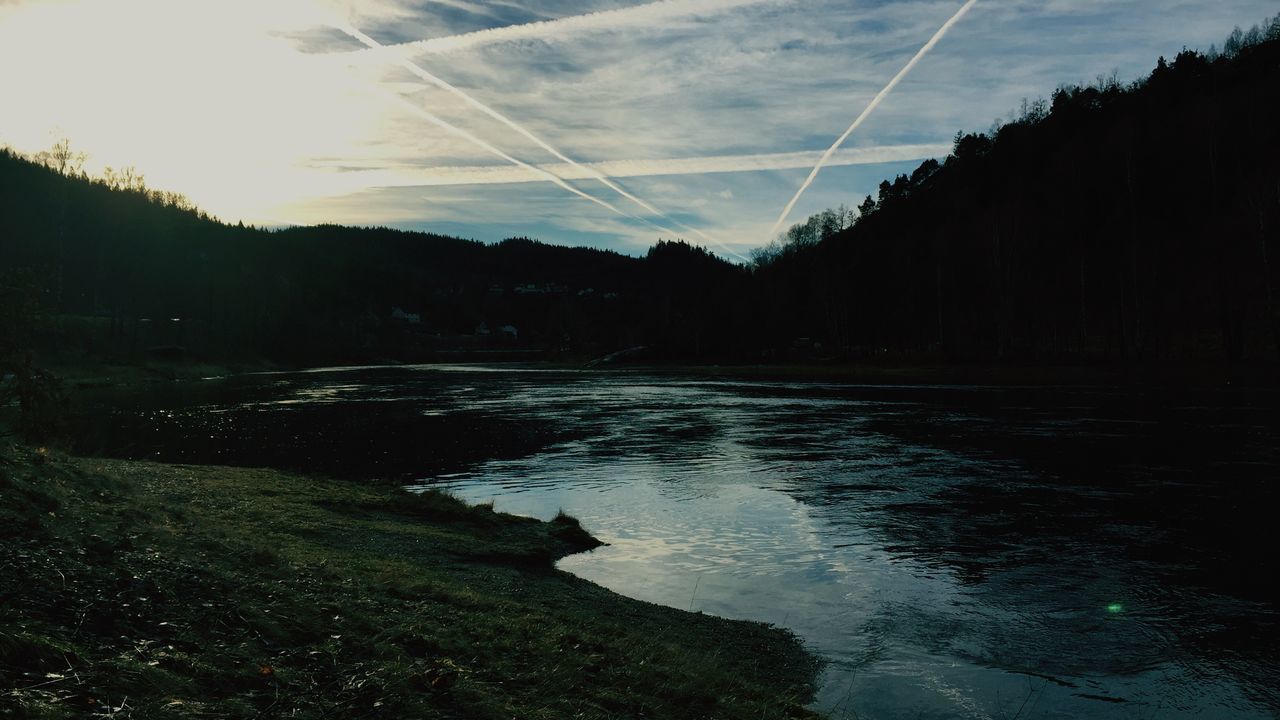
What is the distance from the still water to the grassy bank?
183 centimetres

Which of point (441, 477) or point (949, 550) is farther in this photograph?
point (441, 477)

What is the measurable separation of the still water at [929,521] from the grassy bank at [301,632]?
71.9 inches

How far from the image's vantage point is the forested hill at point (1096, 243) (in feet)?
255

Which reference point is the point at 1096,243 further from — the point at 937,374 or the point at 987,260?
the point at 937,374

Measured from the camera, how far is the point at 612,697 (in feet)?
24.6

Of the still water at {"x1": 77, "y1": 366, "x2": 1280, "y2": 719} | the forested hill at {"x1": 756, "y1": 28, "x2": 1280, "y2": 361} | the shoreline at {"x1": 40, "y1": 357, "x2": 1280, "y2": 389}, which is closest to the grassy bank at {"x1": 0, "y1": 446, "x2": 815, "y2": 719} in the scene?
the still water at {"x1": 77, "y1": 366, "x2": 1280, "y2": 719}

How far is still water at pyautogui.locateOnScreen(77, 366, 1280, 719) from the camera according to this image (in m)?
9.98

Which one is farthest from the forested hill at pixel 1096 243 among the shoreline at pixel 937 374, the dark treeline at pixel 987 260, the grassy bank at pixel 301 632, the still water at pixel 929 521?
the grassy bank at pixel 301 632

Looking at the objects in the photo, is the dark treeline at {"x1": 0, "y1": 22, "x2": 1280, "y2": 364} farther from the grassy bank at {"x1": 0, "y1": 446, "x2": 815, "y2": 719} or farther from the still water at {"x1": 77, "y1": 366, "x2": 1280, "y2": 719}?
the grassy bank at {"x1": 0, "y1": 446, "x2": 815, "y2": 719}

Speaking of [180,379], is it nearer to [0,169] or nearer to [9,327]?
[9,327]

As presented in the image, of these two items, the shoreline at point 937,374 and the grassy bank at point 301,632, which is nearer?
the grassy bank at point 301,632

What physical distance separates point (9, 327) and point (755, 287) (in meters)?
159

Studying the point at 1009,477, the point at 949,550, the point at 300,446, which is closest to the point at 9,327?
the point at 300,446

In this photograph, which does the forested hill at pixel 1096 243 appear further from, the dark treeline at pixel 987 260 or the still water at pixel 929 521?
the still water at pixel 929 521
